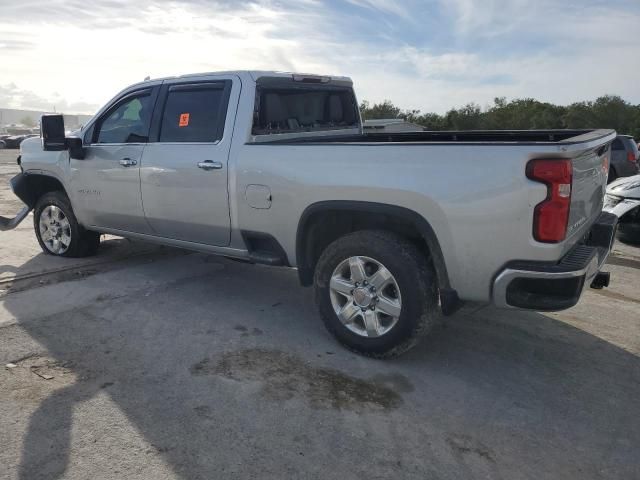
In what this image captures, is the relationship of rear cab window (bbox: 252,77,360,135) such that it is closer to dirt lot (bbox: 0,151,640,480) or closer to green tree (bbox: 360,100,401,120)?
dirt lot (bbox: 0,151,640,480)

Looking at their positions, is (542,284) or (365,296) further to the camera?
(365,296)

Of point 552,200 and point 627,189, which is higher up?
point 552,200

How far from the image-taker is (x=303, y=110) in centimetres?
510

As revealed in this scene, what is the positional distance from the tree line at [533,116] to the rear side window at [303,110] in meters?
27.2

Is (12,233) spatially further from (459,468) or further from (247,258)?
(459,468)

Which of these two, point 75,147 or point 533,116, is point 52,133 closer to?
point 75,147

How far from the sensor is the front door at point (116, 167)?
5.20 m

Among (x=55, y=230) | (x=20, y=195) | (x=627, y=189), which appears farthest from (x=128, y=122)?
(x=627, y=189)

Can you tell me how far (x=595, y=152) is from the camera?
145 inches

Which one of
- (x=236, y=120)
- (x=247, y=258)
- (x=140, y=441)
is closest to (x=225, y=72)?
(x=236, y=120)

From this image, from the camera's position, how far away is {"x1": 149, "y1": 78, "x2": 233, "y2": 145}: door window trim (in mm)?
4578

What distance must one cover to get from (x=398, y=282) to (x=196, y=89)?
2.53 meters

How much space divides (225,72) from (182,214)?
124cm

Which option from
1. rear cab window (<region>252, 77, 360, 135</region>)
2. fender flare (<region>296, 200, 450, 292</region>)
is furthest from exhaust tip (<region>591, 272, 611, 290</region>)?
rear cab window (<region>252, 77, 360, 135</region>)
